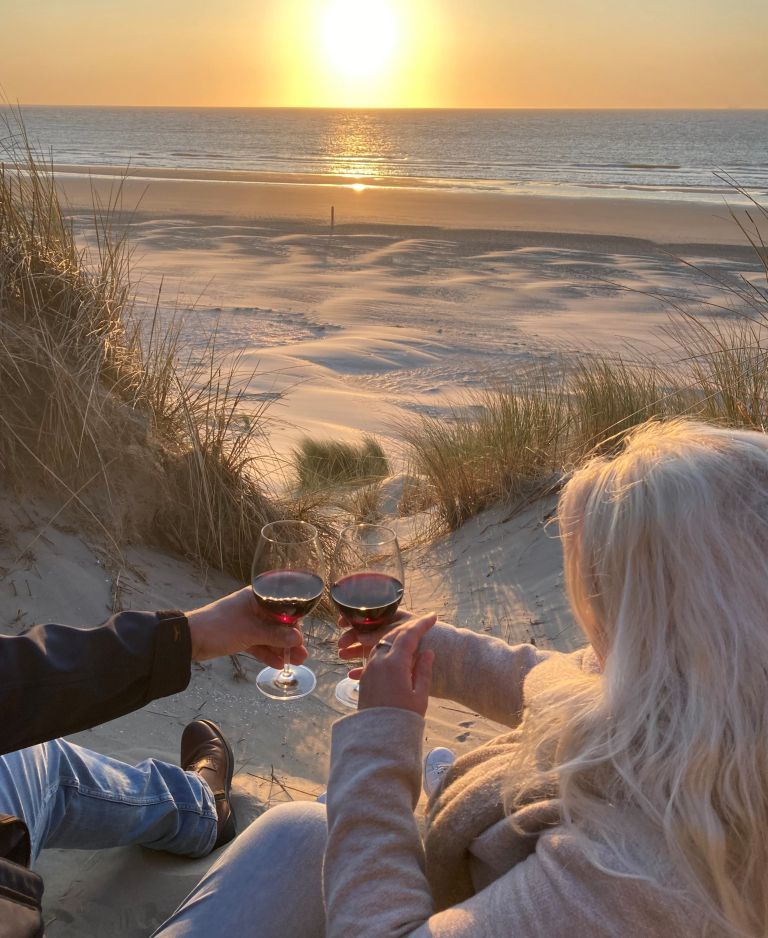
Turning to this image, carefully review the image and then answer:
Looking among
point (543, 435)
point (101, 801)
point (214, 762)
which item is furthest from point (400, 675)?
point (543, 435)

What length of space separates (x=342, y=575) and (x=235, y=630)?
0.40 meters

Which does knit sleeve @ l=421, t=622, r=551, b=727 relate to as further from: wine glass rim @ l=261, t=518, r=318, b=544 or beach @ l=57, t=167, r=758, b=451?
beach @ l=57, t=167, r=758, b=451

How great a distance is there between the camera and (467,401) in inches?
313

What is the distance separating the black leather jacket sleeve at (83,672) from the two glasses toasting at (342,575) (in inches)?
10.1

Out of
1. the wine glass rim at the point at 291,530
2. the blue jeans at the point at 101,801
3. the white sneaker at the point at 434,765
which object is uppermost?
the wine glass rim at the point at 291,530

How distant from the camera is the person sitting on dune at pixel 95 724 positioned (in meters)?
1.81

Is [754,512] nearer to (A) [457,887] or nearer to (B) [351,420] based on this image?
(A) [457,887]

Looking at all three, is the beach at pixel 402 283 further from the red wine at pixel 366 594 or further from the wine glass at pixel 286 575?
the red wine at pixel 366 594

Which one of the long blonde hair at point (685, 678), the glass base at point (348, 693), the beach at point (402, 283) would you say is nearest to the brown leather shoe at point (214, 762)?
the glass base at point (348, 693)

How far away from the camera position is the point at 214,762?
261 centimetres

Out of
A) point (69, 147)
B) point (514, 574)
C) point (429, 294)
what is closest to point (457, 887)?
point (514, 574)

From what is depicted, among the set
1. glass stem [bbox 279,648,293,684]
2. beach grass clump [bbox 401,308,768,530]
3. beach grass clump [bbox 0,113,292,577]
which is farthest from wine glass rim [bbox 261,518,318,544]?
beach grass clump [bbox 401,308,768,530]

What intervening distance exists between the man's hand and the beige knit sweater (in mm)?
655

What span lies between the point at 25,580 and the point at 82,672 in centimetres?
153
